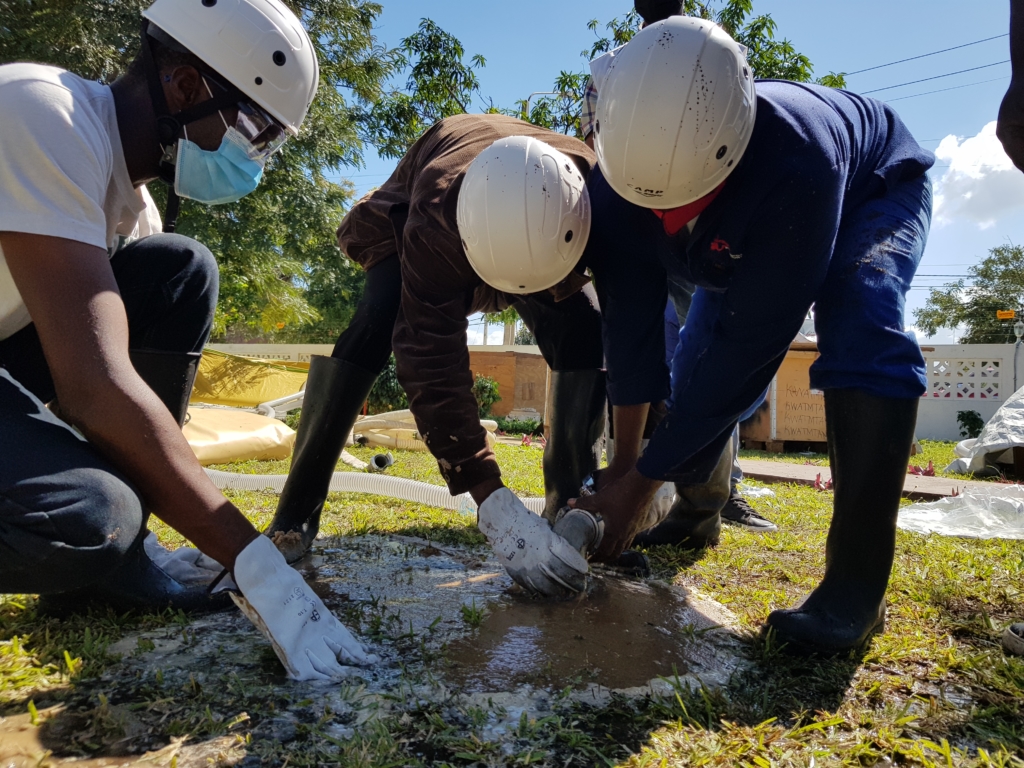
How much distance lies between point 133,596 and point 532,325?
1594 millimetres

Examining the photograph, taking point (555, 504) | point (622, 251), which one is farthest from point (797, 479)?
point (622, 251)

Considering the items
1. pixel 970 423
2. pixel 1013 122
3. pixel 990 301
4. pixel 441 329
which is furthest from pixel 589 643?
pixel 990 301

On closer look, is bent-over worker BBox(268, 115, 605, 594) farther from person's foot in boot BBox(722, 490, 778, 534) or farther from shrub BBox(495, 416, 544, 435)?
shrub BBox(495, 416, 544, 435)

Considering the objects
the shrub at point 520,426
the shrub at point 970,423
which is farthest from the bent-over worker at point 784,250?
the shrub at point 970,423

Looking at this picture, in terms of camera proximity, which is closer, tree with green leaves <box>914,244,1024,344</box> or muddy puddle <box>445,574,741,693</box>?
muddy puddle <box>445,574,741,693</box>

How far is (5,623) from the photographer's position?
68.6 inches

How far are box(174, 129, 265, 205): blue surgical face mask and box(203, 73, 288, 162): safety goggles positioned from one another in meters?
0.02

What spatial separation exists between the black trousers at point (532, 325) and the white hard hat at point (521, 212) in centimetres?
60

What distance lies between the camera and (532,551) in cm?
193

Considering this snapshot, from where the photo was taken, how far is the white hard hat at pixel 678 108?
1.49m

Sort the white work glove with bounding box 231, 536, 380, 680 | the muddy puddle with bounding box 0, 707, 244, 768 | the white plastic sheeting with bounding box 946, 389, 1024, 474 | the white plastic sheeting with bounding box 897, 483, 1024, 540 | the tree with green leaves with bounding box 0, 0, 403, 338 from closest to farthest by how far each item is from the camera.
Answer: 1. the muddy puddle with bounding box 0, 707, 244, 768
2. the white work glove with bounding box 231, 536, 380, 680
3. the white plastic sheeting with bounding box 897, 483, 1024, 540
4. the white plastic sheeting with bounding box 946, 389, 1024, 474
5. the tree with green leaves with bounding box 0, 0, 403, 338

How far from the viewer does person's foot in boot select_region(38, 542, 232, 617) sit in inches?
70.7

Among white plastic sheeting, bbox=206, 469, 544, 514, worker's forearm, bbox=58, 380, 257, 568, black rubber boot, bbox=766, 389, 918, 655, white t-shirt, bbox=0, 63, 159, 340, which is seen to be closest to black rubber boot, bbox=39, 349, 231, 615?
worker's forearm, bbox=58, 380, 257, 568

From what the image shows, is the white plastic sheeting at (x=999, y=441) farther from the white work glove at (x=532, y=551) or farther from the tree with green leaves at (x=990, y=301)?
the tree with green leaves at (x=990, y=301)
